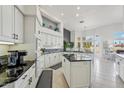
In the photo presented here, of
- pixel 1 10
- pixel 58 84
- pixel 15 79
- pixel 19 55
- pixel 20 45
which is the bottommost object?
pixel 58 84

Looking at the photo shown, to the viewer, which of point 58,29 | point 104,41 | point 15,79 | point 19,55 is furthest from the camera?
point 104,41

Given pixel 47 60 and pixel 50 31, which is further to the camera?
pixel 50 31

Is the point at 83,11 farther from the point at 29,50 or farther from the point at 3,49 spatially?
the point at 3,49

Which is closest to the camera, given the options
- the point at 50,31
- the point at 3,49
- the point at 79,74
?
the point at 3,49

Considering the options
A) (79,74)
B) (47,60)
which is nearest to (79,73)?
(79,74)

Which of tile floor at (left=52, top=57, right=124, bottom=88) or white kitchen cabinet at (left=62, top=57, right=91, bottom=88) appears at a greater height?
white kitchen cabinet at (left=62, top=57, right=91, bottom=88)

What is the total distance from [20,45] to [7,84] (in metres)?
2.18

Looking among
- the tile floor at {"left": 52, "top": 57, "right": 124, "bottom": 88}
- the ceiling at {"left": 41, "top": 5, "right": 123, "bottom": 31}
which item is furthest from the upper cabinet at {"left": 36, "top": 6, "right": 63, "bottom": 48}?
the tile floor at {"left": 52, "top": 57, "right": 124, "bottom": 88}

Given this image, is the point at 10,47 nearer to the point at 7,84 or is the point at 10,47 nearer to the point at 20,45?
the point at 20,45

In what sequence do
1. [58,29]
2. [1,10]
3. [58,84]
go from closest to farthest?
[1,10] < [58,84] < [58,29]

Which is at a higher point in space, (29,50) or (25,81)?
(29,50)

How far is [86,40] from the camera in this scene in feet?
44.4

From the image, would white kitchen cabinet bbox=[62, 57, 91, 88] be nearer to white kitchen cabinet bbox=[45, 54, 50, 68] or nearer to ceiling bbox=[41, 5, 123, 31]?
ceiling bbox=[41, 5, 123, 31]

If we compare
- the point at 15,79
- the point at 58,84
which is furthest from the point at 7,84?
the point at 58,84
